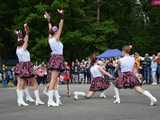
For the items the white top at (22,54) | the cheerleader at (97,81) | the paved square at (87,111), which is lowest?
the paved square at (87,111)

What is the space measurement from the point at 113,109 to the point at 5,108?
3051 millimetres

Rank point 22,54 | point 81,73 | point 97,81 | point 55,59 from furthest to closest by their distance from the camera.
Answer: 1. point 81,73
2. point 97,81
3. point 22,54
4. point 55,59

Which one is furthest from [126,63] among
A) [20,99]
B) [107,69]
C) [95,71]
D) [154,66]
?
[107,69]

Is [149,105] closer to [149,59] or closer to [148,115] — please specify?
[148,115]

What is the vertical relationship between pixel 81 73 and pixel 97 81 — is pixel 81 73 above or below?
above

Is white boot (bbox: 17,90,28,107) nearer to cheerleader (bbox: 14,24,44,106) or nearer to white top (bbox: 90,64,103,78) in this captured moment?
cheerleader (bbox: 14,24,44,106)

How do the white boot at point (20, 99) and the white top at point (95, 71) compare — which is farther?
the white top at point (95, 71)

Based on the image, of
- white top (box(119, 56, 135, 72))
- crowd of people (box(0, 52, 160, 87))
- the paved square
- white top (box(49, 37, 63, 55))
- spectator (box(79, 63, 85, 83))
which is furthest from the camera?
spectator (box(79, 63, 85, 83))

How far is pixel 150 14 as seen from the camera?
247 ft

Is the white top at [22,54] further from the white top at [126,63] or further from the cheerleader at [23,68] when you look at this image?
the white top at [126,63]

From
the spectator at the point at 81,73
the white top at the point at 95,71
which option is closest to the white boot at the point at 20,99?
the white top at the point at 95,71

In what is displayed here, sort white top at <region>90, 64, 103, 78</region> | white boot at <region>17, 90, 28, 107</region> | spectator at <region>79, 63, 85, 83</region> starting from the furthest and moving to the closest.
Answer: spectator at <region>79, 63, 85, 83</region>, white top at <region>90, 64, 103, 78</region>, white boot at <region>17, 90, 28, 107</region>

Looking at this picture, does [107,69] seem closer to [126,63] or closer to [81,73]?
[81,73]

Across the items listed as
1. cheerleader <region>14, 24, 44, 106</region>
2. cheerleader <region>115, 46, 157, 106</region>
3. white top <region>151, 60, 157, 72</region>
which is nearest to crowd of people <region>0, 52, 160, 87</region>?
white top <region>151, 60, 157, 72</region>
